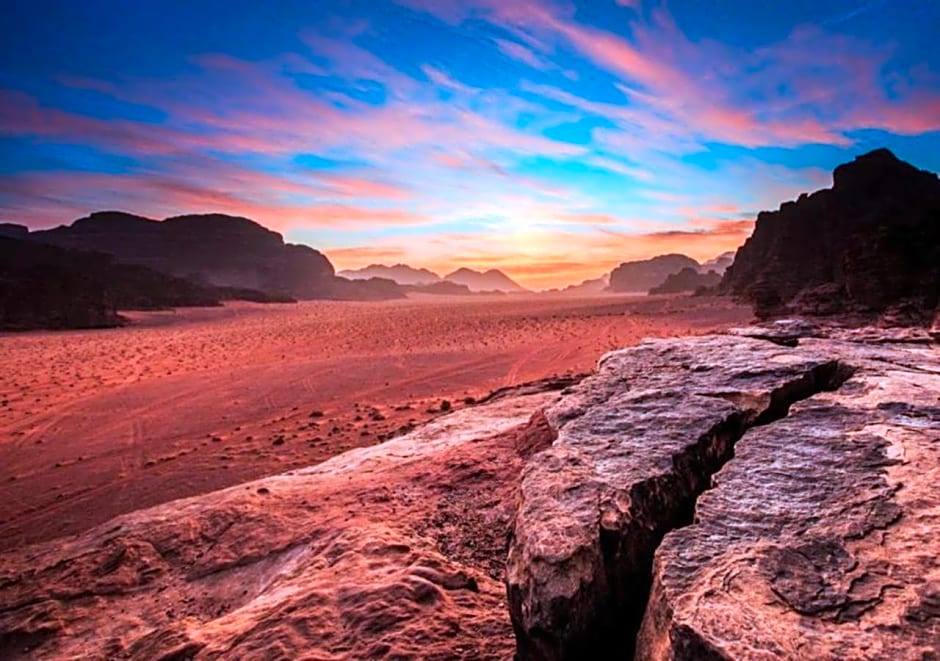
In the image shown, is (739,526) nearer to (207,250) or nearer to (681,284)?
(681,284)

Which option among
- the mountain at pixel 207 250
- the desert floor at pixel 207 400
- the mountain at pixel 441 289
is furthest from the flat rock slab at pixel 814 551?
the mountain at pixel 441 289

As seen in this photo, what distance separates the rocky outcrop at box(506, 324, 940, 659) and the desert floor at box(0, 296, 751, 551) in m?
6.60

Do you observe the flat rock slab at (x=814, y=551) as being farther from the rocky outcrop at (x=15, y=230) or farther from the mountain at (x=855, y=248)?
the rocky outcrop at (x=15, y=230)

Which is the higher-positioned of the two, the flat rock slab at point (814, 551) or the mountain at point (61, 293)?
the mountain at point (61, 293)

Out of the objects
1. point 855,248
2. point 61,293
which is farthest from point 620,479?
point 61,293

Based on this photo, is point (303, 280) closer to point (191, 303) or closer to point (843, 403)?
point (191, 303)

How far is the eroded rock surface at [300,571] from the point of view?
2.85 metres

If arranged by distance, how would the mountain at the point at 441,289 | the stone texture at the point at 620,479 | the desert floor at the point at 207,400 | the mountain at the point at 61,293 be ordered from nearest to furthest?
the stone texture at the point at 620,479 < the desert floor at the point at 207,400 < the mountain at the point at 61,293 < the mountain at the point at 441,289

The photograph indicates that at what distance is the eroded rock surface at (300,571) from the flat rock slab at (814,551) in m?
1.27

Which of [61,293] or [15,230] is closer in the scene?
[61,293]

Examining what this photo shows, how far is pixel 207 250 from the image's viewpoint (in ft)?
320

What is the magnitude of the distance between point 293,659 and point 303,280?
103 metres

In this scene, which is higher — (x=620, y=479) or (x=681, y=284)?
(x=681, y=284)

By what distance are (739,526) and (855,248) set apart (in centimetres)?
1990
